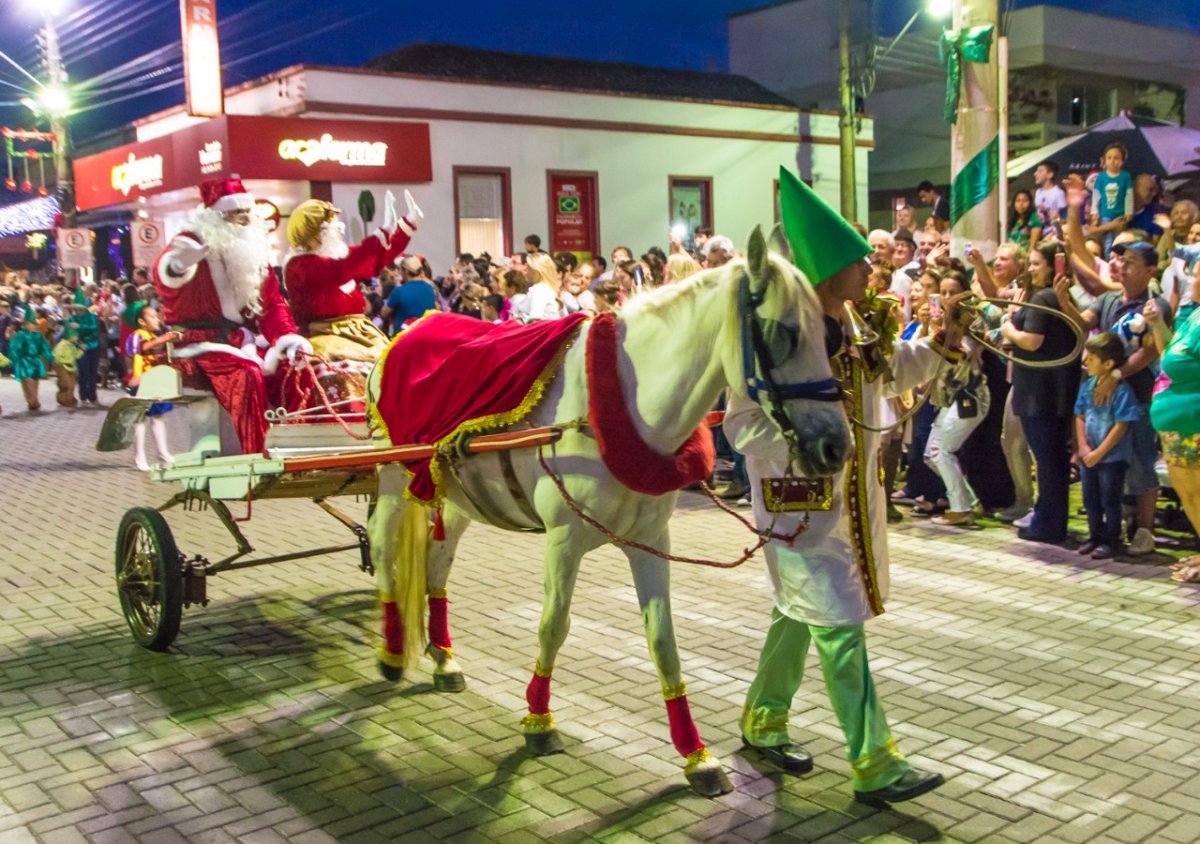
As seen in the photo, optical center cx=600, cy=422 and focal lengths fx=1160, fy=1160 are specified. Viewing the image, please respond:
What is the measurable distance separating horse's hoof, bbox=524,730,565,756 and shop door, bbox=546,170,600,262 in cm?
2012

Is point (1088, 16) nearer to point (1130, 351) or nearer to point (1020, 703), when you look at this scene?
point (1130, 351)

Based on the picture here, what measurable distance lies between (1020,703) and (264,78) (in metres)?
20.6

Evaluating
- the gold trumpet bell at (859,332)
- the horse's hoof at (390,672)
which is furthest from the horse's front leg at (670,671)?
the horse's hoof at (390,672)

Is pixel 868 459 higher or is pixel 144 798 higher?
pixel 868 459

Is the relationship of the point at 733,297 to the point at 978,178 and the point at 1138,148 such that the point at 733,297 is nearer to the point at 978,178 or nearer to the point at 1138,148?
the point at 978,178

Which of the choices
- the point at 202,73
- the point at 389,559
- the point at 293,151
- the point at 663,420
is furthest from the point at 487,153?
the point at 663,420

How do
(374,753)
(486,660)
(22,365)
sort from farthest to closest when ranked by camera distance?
1. (22,365)
2. (486,660)
3. (374,753)

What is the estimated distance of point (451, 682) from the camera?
5922 millimetres

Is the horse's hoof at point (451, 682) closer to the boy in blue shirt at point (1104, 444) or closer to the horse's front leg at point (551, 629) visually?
the horse's front leg at point (551, 629)

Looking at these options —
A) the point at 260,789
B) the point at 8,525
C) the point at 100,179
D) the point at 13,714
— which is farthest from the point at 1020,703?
the point at 100,179

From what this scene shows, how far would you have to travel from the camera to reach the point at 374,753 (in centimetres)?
517

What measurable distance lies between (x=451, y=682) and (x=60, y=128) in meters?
28.9

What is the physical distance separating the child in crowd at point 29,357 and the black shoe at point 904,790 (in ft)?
67.6

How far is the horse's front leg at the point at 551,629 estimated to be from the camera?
15.7 feet
